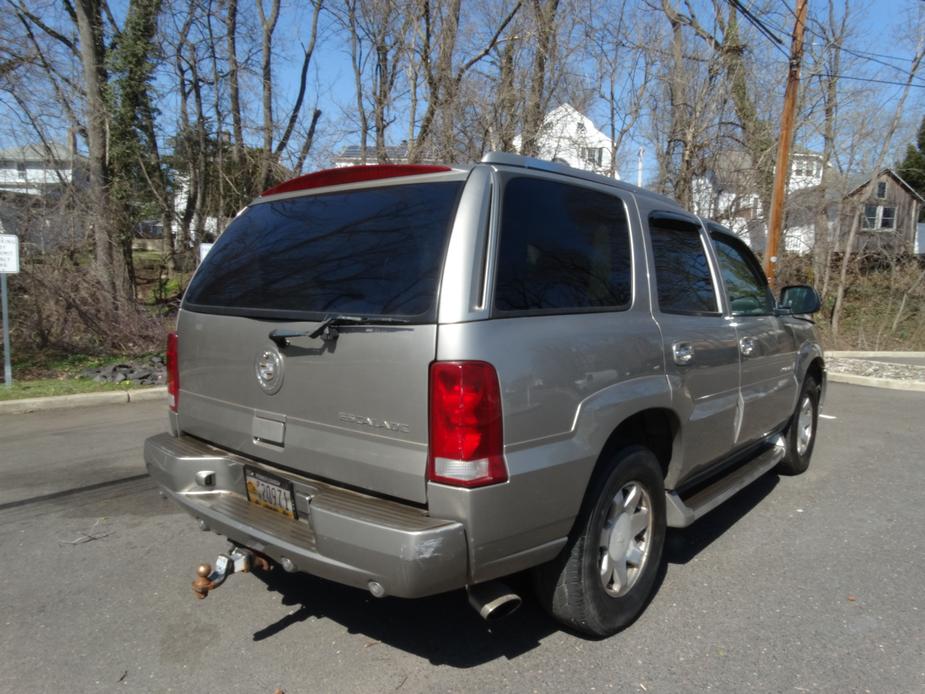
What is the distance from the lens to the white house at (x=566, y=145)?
50.2ft

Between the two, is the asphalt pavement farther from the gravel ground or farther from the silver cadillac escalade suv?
the gravel ground

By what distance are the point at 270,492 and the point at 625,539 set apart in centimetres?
158

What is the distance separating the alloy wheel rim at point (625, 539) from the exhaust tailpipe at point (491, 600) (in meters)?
0.53

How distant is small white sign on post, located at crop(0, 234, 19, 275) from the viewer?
8703mm

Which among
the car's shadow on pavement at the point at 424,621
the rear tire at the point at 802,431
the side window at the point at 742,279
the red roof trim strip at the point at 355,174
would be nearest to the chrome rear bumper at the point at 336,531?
the car's shadow on pavement at the point at 424,621

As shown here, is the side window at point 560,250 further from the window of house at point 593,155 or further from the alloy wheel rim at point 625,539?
the window of house at point 593,155

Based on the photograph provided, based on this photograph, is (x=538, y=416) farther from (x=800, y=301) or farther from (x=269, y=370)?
(x=800, y=301)

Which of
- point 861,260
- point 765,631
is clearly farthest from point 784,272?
point 765,631

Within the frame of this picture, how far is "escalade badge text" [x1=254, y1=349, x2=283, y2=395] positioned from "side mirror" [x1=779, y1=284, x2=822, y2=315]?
147 inches

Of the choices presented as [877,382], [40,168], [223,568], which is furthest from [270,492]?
[40,168]

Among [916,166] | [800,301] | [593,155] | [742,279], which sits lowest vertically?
[800,301]

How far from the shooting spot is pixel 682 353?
331 cm

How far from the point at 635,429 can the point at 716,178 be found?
15.9 m

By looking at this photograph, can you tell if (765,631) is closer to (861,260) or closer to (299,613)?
(299,613)
